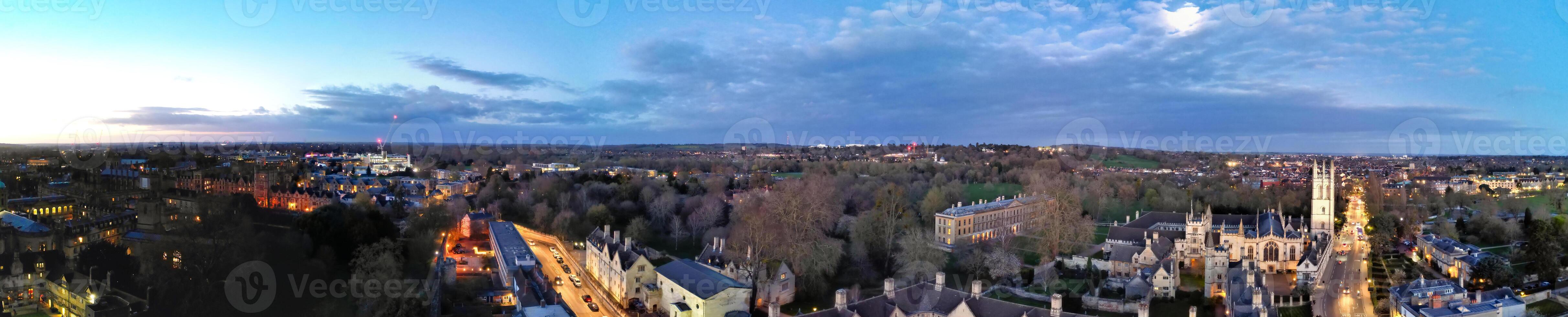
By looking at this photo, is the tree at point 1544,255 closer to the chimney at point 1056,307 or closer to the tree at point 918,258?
the tree at point 918,258

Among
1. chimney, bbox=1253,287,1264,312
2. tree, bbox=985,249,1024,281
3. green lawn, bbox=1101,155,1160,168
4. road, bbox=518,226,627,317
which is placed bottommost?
road, bbox=518,226,627,317

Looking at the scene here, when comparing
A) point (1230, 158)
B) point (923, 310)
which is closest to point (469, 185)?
point (923, 310)

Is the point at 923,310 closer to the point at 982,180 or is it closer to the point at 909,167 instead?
the point at 982,180

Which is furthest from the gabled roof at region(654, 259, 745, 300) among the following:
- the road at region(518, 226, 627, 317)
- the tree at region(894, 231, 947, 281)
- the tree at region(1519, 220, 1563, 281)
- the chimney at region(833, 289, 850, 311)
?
the tree at region(1519, 220, 1563, 281)

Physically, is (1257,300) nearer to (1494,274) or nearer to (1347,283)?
(1347,283)

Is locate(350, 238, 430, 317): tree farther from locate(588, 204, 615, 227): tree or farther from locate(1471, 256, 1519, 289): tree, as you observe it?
locate(1471, 256, 1519, 289): tree

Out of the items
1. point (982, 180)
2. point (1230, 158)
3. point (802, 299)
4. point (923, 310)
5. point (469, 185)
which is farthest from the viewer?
point (1230, 158)
